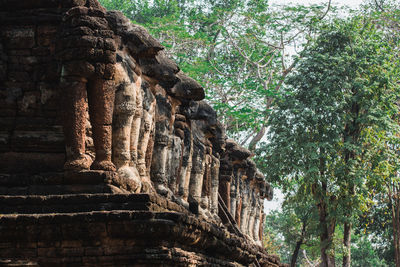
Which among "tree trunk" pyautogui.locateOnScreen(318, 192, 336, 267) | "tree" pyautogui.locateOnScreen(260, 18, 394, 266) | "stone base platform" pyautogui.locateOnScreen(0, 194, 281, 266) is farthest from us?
"tree trunk" pyautogui.locateOnScreen(318, 192, 336, 267)

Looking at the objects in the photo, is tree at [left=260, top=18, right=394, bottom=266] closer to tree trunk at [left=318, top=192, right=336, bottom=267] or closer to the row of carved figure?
tree trunk at [left=318, top=192, right=336, bottom=267]

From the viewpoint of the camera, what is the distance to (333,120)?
59.3ft

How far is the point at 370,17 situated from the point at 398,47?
1919 millimetres

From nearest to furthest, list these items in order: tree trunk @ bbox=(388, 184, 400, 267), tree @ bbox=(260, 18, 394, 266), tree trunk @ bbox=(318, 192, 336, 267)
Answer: tree @ bbox=(260, 18, 394, 266)
tree trunk @ bbox=(318, 192, 336, 267)
tree trunk @ bbox=(388, 184, 400, 267)

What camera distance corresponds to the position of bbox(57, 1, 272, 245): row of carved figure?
541 cm

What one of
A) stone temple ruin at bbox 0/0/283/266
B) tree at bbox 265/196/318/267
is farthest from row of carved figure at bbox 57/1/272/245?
tree at bbox 265/196/318/267

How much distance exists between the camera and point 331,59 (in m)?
18.5

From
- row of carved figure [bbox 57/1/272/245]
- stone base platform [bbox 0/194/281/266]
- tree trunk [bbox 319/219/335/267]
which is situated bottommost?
tree trunk [bbox 319/219/335/267]

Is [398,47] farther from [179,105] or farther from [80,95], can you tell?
[80,95]

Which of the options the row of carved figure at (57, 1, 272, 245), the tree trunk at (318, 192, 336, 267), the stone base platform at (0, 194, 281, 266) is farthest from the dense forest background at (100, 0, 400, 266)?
the stone base platform at (0, 194, 281, 266)

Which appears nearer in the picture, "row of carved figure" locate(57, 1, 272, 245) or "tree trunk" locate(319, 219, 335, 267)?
"row of carved figure" locate(57, 1, 272, 245)

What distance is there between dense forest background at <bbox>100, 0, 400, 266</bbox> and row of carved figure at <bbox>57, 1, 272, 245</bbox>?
9.13m

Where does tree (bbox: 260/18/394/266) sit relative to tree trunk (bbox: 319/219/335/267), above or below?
above

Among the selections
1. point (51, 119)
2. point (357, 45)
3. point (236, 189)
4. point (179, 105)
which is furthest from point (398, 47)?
point (51, 119)
